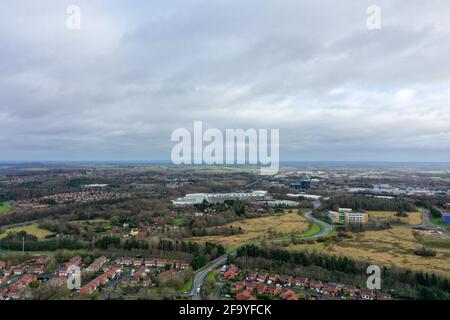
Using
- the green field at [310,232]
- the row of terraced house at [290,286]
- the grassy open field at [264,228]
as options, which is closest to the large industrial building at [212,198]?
the grassy open field at [264,228]

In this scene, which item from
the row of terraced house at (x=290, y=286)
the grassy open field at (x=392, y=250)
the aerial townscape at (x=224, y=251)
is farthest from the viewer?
the grassy open field at (x=392, y=250)

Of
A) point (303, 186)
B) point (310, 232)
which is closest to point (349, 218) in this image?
point (310, 232)

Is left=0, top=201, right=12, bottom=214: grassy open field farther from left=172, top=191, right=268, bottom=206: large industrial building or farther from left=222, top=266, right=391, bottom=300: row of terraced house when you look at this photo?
left=222, top=266, right=391, bottom=300: row of terraced house

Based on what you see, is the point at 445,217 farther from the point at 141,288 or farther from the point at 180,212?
the point at 141,288

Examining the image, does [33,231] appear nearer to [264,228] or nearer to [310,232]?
[264,228]

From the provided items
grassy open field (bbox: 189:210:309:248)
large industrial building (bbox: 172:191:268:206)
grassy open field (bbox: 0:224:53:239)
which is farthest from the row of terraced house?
large industrial building (bbox: 172:191:268:206)

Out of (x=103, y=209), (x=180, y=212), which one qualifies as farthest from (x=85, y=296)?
(x=103, y=209)

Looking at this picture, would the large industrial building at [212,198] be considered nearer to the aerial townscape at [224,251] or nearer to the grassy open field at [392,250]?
the aerial townscape at [224,251]
